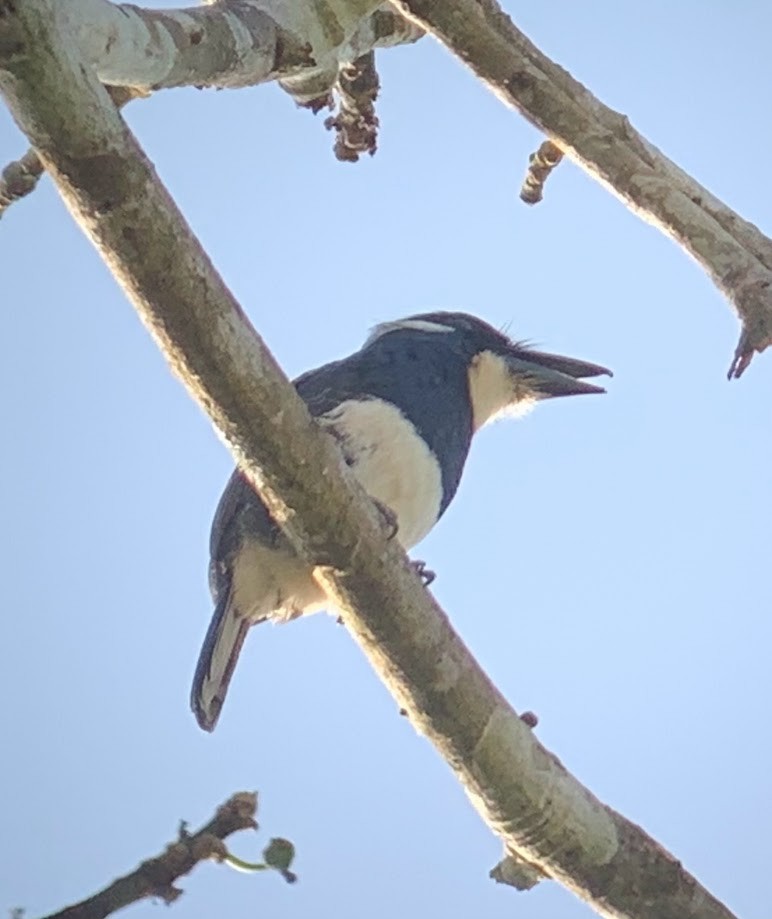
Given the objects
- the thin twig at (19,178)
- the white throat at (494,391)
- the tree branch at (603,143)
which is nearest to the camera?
the tree branch at (603,143)

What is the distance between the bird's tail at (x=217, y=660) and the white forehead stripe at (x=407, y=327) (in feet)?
3.50

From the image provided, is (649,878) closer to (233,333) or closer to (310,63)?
(233,333)

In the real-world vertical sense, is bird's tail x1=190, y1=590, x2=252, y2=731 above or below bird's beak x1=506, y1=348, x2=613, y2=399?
below

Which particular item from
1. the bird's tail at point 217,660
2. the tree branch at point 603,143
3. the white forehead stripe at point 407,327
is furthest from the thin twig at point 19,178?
the white forehead stripe at point 407,327

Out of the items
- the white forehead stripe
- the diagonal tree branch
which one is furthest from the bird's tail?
the white forehead stripe

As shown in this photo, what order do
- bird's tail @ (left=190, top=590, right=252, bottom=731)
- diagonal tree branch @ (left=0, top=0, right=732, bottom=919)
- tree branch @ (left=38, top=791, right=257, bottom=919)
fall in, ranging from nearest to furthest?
1. tree branch @ (left=38, top=791, right=257, bottom=919)
2. diagonal tree branch @ (left=0, top=0, right=732, bottom=919)
3. bird's tail @ (left=190, top=590, right=252, bottom=731)

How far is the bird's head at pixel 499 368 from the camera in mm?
4543

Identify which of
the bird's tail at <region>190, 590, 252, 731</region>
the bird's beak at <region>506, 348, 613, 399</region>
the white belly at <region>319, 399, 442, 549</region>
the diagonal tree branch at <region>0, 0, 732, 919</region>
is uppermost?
the bird's beak at <region>506, 348, 613, 399</region>

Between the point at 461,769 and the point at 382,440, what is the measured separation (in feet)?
4.17

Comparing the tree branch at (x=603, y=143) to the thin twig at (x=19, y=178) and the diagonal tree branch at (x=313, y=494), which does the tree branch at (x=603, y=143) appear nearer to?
→ the thin twig at (x=19, y=178)

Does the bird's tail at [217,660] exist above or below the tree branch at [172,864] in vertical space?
above

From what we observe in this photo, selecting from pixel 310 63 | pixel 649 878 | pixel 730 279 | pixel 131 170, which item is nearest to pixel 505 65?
pixel 310 63

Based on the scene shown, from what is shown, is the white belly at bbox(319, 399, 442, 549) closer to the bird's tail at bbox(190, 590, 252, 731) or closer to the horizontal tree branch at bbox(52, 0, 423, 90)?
→ the bird's tail at bbox(190, 590, 252, 731)

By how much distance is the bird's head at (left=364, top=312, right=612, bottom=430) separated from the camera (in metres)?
4.54
